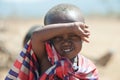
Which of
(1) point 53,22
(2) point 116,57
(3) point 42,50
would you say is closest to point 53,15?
(1) point 53,22

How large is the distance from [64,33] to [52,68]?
0.30 m

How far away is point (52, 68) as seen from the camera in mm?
3869

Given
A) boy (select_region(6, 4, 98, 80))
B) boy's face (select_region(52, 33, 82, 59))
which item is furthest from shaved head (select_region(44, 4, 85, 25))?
boy's face (select_region(52, 33, 82, 59))

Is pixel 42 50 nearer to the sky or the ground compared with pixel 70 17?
nearer to the ground

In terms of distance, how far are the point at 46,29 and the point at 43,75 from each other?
358mm

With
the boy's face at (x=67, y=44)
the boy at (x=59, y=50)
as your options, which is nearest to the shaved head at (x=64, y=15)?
the boy at (x=59, y=50)

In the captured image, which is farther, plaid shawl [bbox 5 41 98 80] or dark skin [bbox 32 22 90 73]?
plaid shawl [bbox 5 41 98 80]

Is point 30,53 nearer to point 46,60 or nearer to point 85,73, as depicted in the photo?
point 46,60

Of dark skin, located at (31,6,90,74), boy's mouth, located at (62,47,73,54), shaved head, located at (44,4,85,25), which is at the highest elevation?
shaved head, located at (44,4,85,25)

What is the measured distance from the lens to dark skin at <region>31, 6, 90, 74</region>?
12.1ft

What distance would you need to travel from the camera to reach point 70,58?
3.91 meters

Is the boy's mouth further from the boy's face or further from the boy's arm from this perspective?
the boy's arm

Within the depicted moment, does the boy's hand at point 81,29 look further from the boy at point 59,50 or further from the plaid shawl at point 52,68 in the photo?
the plaid shawl at point 52,68

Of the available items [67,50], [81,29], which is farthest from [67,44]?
[81,29]
